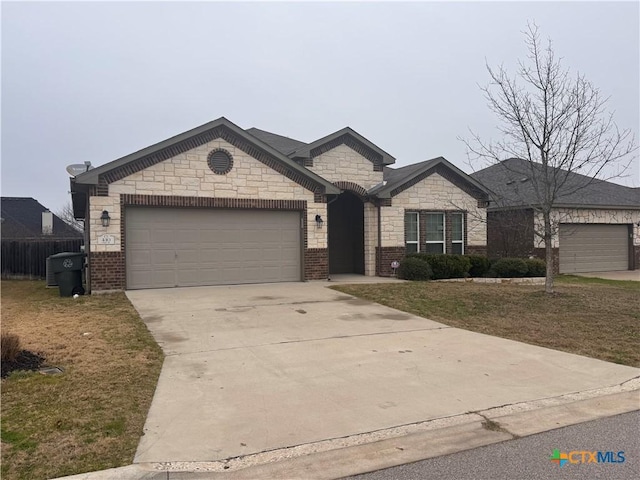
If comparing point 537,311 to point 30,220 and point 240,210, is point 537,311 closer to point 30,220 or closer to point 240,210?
point 240,210

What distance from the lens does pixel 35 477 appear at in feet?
11.4

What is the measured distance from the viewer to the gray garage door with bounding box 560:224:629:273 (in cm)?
2191

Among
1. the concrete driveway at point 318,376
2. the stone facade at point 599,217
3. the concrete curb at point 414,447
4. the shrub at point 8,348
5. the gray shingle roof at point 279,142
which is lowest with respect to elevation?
the concrete curb at point 414,447

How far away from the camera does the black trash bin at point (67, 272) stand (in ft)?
43.7

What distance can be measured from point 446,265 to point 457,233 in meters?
2.66

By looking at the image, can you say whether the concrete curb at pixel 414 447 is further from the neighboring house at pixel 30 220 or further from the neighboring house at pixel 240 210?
the neighboring house at pixel 30 220

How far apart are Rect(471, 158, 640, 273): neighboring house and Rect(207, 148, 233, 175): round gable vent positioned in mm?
11799

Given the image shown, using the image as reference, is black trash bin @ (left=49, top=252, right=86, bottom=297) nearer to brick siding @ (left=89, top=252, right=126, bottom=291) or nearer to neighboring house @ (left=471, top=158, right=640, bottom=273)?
brick siding @ (left=89, top=252, right=126, bottom=291)

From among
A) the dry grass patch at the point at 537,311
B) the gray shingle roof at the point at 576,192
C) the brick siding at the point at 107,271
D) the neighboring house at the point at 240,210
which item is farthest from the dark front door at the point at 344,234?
the brick siding at the point at 107,271

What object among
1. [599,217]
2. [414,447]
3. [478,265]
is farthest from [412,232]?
[414,447]

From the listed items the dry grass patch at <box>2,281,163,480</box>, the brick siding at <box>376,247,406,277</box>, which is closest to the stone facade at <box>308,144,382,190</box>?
the brick siding at <box>376,247,406,277</box>

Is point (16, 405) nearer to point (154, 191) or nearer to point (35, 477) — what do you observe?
point (35, 477)

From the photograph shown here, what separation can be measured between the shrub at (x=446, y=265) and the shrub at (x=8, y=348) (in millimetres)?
13496

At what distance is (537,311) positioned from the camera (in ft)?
35.3
